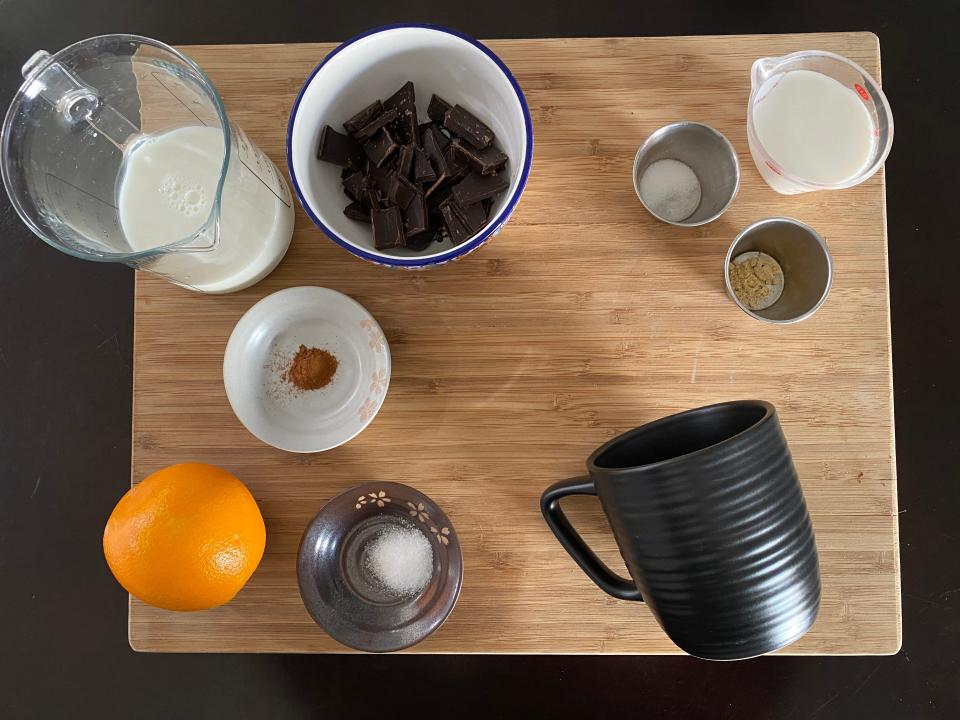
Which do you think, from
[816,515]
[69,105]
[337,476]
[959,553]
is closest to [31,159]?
[69,105]

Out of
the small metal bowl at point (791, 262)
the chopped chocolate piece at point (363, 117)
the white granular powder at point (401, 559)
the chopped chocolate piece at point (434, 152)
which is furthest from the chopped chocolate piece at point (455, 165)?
the white granular powder at point (401, 559)

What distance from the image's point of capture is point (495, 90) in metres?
0.88

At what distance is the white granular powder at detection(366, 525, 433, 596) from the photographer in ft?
3.15

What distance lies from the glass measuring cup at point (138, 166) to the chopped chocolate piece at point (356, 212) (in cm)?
10

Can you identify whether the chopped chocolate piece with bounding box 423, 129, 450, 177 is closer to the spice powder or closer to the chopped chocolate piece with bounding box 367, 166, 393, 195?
the chopped chocolate piece with bounding box 367, 166, 393, 195

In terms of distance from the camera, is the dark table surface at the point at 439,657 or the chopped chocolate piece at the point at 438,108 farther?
the dark table surface at the point at 439,657

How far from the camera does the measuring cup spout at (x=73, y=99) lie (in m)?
0.83

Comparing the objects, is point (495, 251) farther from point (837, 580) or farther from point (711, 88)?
point (837, 580)

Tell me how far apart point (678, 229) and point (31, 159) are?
89cm

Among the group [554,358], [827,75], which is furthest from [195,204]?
[827,75]

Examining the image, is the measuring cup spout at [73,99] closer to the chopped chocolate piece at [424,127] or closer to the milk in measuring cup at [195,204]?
the milk in measuring cup at [195,204]

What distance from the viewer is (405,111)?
0.92 m

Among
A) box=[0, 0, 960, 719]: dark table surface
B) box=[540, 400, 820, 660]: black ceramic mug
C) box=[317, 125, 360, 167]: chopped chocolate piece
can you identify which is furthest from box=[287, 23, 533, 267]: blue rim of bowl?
box=[0, 0, 960, 719]: dark table surface

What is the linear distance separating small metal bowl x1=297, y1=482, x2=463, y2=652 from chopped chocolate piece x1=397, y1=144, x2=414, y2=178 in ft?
1.43
